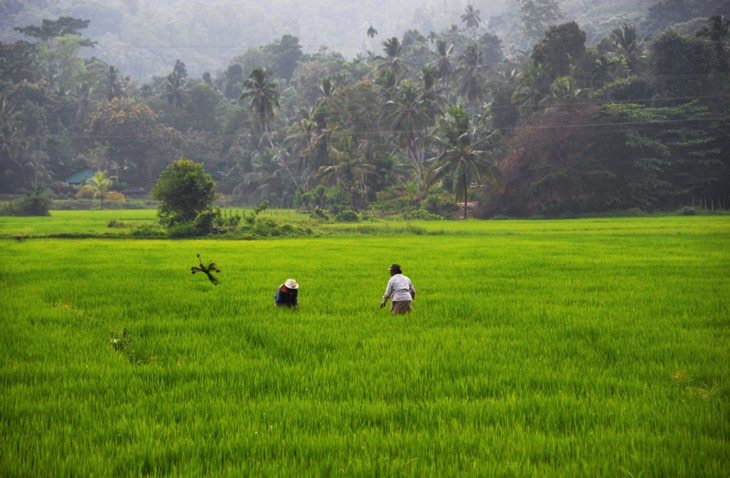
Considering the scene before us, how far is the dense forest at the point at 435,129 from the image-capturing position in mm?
43812

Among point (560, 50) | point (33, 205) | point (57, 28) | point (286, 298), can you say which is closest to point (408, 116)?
point (560, 50)

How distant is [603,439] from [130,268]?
13854 mm

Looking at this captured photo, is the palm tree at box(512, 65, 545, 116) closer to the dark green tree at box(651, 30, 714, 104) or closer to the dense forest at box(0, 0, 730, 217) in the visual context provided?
the dense forest at box(0, 0, 730, 217)

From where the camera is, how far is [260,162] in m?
63.2

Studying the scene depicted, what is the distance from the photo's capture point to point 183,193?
31.1 m

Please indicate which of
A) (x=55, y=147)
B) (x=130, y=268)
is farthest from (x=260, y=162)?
(x=130, y=268)

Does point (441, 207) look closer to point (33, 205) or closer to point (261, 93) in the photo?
point (261, 93)

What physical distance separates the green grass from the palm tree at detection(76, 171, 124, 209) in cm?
5155

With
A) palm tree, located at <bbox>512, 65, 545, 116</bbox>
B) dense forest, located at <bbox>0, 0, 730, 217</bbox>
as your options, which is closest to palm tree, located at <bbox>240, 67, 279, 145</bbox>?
dense forest, located at <bbox>0, 0, 730, 217</bbox>

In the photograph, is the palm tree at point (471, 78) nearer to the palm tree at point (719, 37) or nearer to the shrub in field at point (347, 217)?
the palm tree at point (719, 37)

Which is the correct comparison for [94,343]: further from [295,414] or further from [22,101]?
[22,101]

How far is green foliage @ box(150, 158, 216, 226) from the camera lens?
102 ft

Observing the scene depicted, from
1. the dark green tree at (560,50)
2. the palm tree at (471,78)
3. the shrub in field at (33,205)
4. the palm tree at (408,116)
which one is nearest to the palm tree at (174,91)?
the shrub in field at (33,205)

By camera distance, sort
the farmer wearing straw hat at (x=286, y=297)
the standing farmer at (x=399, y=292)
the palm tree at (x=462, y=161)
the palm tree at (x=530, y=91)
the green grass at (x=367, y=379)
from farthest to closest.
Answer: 1. the palm tree at (x=530, y=91)
2. the palm tree at (x=462, y=161)
3. the farmer wearing straw hat at (x=286, y=297)
4. the standing farmer at (x=399, y=292)
5. the green grass at (x=367, y=379)
